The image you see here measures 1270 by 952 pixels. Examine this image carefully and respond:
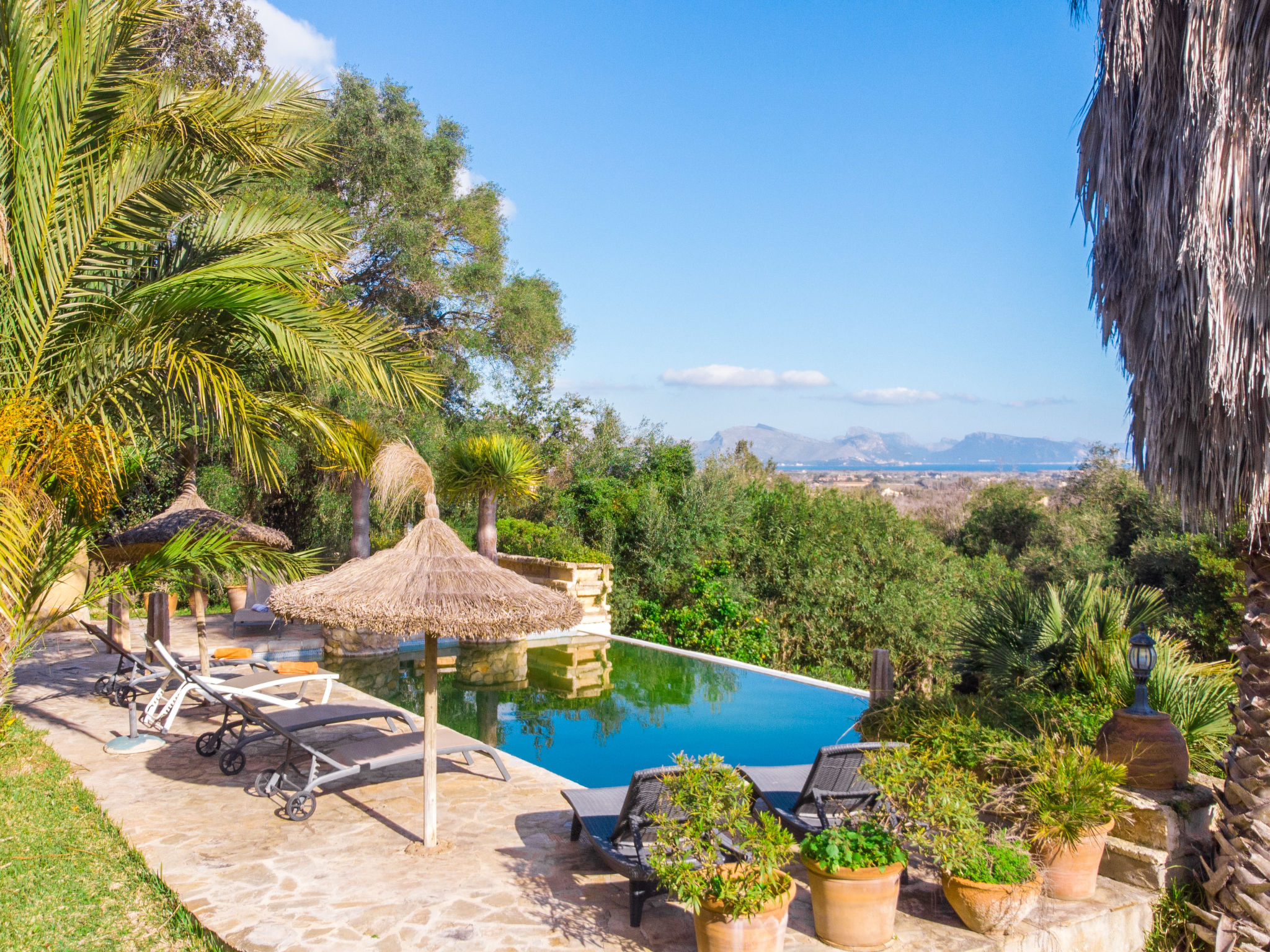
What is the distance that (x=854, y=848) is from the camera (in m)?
4.25

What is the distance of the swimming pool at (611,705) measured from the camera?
8.93 m

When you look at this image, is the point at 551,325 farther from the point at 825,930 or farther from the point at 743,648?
the point at 825,930

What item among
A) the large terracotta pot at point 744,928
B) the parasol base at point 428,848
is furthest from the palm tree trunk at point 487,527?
the large terracotta pot at point 744,928

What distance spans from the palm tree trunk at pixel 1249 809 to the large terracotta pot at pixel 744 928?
2.37 m

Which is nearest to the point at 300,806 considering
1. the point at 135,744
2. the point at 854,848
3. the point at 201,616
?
the point at 135,744

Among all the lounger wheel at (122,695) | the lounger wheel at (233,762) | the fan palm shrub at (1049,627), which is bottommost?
the lounger wheel at (122,695)

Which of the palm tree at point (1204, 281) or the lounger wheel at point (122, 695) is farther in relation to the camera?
the lounger wheel at point (122, 695)

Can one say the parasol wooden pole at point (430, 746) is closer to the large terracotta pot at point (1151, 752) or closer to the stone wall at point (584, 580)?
the large terracotta pot at point (1151, 752)

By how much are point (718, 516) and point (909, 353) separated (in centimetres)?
1839

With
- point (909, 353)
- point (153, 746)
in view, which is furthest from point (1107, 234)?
point (909, 353)

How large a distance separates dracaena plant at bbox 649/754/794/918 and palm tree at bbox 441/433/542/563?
11.0 metres

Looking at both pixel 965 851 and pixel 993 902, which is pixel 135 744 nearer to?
pixel 965 851

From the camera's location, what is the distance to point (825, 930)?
165 inches

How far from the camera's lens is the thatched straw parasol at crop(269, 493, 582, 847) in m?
5.30
